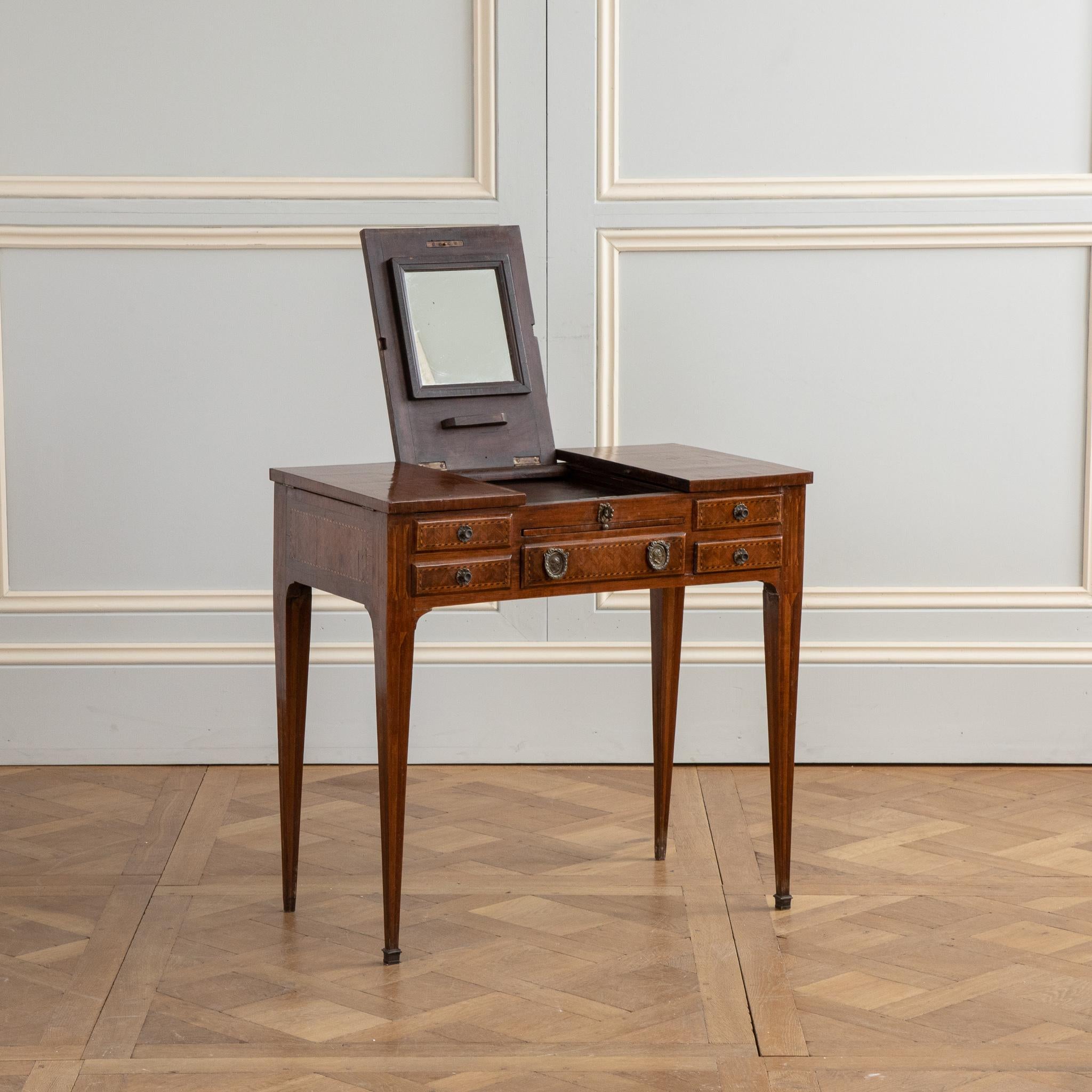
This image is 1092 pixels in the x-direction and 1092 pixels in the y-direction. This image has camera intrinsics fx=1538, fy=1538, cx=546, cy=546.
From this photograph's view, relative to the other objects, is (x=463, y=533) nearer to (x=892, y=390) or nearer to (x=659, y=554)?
(x=659, y=554)

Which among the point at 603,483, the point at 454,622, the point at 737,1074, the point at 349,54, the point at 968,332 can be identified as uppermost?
the point at 349,54

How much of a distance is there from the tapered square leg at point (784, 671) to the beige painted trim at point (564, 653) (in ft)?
3.25

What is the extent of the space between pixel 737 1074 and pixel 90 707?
2230mm

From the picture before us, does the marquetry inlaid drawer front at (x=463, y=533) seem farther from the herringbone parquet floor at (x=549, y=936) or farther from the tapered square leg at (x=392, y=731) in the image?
the herringbone parquet floor at (x=549, y=936)

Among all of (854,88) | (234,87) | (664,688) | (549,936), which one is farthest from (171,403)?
(854,88)

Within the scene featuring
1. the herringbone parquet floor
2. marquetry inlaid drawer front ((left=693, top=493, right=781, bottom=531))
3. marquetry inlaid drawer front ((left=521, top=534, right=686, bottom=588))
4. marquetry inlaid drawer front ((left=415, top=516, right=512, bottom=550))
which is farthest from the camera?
marquetry inlaid drawer front ((left=693, top=493, right=781, bottom=531))

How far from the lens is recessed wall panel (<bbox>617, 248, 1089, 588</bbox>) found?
3.97 m

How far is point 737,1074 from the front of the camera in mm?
2389

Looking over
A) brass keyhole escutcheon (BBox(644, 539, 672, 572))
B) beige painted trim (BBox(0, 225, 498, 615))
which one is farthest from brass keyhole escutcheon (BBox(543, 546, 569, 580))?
beige painted trim (BBox(0, 225, 498, 615))

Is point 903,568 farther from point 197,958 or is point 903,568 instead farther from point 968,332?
point 197,958

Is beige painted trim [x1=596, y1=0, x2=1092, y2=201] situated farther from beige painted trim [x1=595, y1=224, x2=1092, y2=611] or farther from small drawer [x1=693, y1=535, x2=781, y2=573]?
small drawer [x1=693, y1=535, x2=781, y2=573]

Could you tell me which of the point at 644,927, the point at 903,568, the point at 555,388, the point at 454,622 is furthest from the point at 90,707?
the point at 903,568

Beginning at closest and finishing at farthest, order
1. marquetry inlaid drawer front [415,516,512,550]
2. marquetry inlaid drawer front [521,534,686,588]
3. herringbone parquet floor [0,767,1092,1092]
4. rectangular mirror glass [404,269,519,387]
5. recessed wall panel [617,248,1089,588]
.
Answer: herringbone parquet floor [0,767,1092,1092] < marquetry inlaid drawer front [415,516,512,550] < marquetry inlaid drawer front [521,534,686,588] < rectangular mirror glass [404,269,519,387] < recessed wall panel [617,248,1089,588]

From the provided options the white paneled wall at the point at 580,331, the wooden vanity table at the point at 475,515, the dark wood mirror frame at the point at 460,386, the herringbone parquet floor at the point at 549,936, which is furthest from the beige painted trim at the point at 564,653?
the dark wood mirror frame at the point at 460,386
